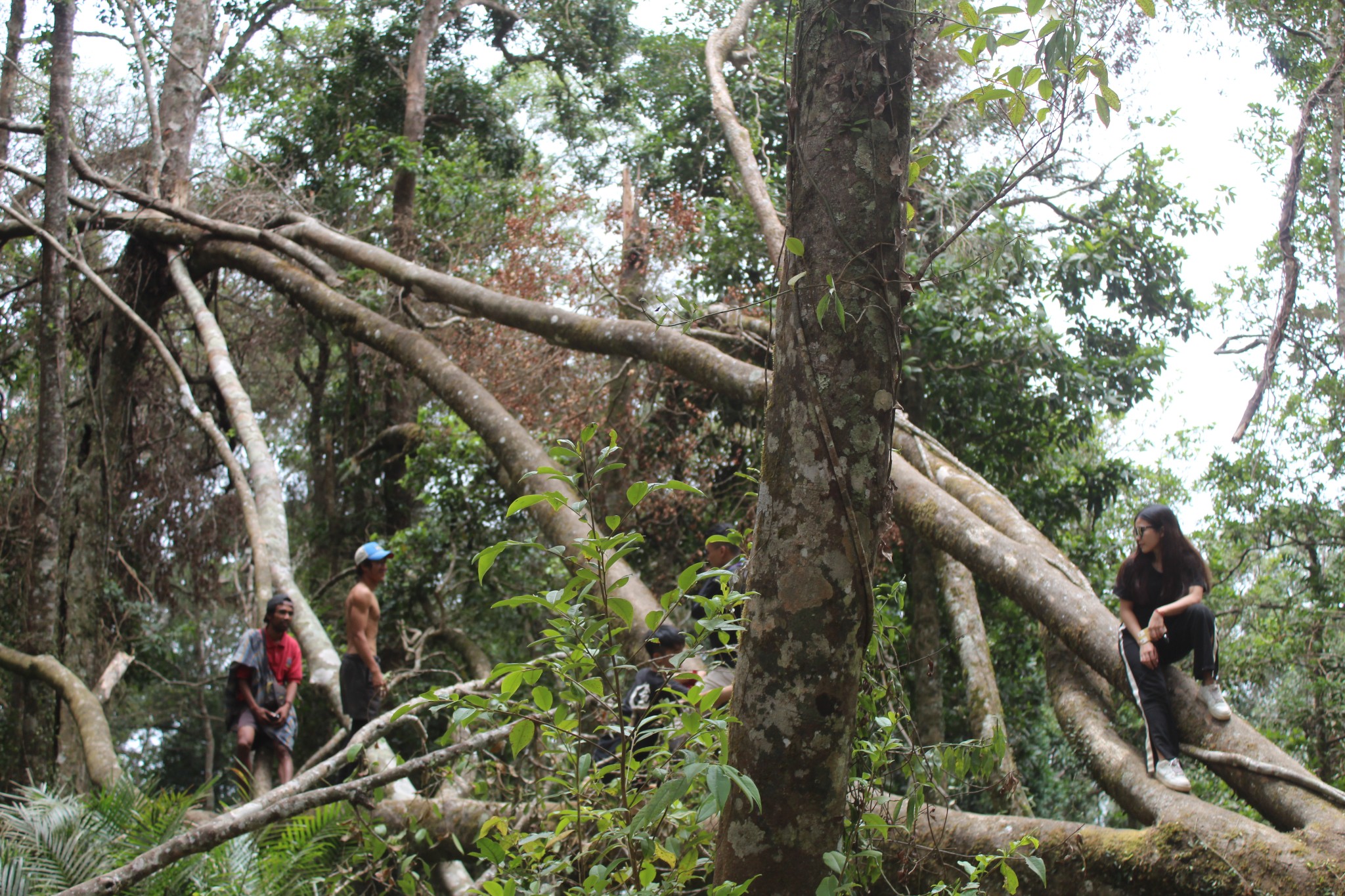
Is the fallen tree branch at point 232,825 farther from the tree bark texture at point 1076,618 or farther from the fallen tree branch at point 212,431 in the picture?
the fallen tree branch at point 212,431

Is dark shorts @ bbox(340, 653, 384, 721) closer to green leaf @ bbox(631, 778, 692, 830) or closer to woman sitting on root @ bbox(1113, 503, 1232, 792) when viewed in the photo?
woman sitting on root @ bbox(1113, 503, 1232, 792)

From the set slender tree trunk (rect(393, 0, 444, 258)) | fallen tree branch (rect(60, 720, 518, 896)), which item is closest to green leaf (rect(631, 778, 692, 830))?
fallen tree branch (rect(60, 720, 518, 896))

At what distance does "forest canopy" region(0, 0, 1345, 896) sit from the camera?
71.6 inches

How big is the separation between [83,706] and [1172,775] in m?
6.40

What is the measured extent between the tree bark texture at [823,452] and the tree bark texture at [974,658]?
9.96 feet

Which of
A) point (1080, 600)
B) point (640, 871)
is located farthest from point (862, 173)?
point (1080, 600)

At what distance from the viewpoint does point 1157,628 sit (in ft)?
11.8

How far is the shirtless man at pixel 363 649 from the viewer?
15.9 feet

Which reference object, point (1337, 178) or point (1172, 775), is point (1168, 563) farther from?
point (1337, 178)

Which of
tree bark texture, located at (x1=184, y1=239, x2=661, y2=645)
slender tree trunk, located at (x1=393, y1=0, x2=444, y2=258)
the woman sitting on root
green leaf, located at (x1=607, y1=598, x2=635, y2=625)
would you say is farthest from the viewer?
slender tree trunk, located at (x1=393, y1=0, x2=444, y2=258)

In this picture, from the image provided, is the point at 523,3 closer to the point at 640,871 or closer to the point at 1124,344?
the point at 1124,344

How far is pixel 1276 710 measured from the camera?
9352mm

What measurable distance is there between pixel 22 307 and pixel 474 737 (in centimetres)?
895

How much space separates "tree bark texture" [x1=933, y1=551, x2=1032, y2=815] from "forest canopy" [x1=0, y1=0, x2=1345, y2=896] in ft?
0.13
